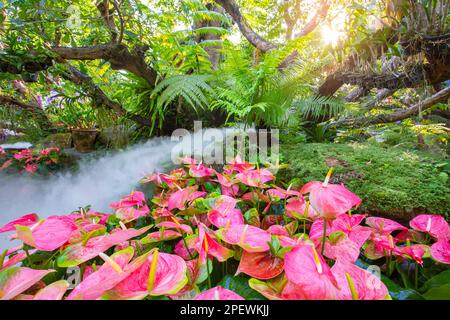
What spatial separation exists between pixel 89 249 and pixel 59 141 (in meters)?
2.91

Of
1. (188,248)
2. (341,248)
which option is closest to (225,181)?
(188,248)

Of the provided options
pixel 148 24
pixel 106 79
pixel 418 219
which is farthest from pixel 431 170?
pixel 106 79

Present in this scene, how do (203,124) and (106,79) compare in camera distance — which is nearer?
(203,124)

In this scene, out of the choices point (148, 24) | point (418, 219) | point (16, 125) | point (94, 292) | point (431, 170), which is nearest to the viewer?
point (94, 292)

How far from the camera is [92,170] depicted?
2.07 m

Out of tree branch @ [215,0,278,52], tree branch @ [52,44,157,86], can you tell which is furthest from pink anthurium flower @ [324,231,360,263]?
tree branch @ [215,0,278,52]

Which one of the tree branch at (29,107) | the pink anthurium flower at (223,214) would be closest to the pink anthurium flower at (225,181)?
the pink anthurium flower at (223,214)

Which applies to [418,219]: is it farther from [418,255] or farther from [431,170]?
[431,170]

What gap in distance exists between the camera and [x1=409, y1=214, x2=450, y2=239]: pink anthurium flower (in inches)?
21.5

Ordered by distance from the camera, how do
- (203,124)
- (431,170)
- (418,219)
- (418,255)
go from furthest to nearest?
(203,124)
(431,170)
(418,219)
(418,255)

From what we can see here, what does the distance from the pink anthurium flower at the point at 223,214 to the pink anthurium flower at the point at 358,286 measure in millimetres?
242

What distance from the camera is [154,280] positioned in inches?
13.4

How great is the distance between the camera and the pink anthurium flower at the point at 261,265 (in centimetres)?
39

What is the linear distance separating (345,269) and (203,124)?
1.66 meters
